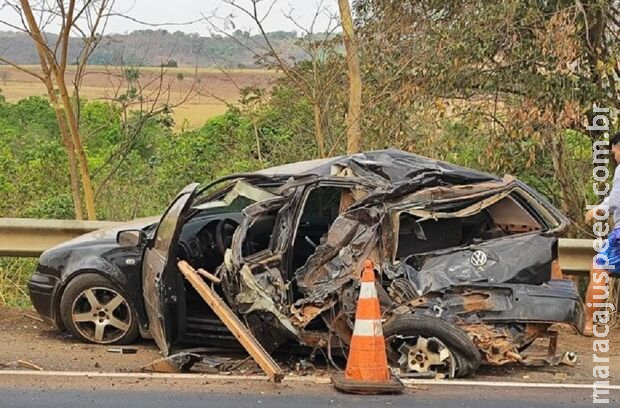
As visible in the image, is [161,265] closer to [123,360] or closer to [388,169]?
[123,360]

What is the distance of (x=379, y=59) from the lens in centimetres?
1095

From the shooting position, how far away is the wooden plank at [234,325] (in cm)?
572

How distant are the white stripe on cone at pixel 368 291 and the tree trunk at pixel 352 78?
5.50 metres

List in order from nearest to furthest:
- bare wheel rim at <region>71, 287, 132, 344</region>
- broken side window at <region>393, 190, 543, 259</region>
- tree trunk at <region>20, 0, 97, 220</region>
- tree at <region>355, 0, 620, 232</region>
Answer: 1. broken side window at <region>393, 190, 543, 259</region>
2. bare wheel rim at <region>71, 287, 132, 344</region>
3. tree at <region>355, 0, 620, 232</region>
4. tree trunk at <region>20, 0, 97, 220</region>

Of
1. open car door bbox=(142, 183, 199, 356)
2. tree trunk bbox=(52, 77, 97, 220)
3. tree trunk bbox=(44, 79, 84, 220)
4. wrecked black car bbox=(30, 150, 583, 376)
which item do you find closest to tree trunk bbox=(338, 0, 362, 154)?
tree trunk bbox=(52, 77, 97, 220)

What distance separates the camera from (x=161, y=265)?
20.5 feet

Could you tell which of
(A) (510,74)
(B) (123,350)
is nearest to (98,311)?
(B) (123,350)

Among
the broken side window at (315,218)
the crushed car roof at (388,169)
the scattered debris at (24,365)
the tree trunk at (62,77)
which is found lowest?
the scattered debris at (24,365)

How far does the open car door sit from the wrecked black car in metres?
0.01

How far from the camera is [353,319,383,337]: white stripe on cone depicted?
5.62 m

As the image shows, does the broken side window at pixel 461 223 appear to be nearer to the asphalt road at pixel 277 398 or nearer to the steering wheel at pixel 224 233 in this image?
the asphalt road at pixel 277 398

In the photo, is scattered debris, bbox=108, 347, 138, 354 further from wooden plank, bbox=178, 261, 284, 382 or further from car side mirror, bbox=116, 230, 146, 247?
wooden plank, bbox=178, 261, 284, 382

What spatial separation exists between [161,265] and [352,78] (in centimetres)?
550

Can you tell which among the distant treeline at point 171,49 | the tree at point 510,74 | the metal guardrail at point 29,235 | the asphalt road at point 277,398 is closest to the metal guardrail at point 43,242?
the metal guardrail at point 29,235
